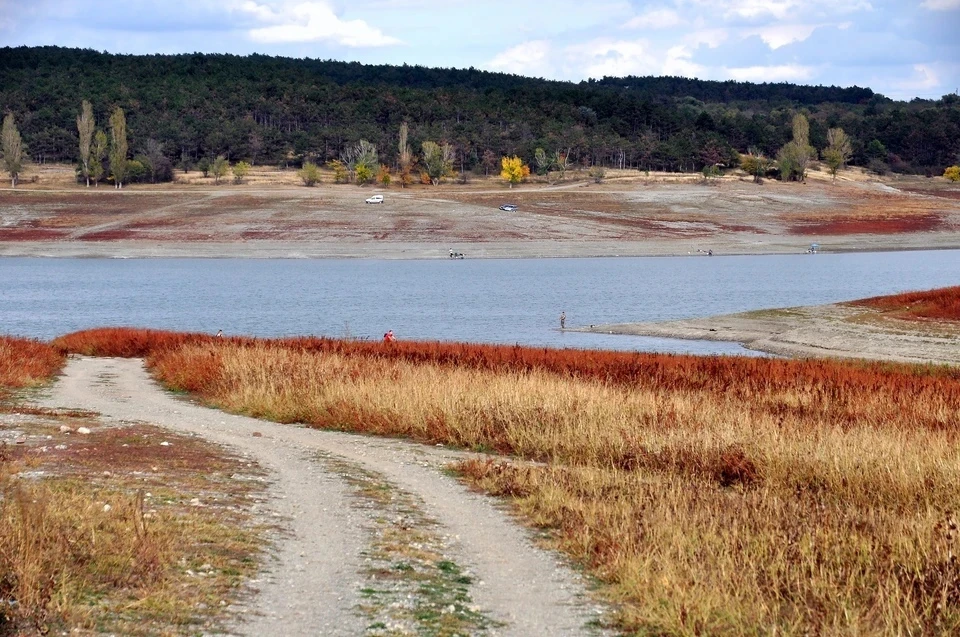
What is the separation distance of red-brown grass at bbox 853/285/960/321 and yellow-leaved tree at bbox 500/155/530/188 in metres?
85.6

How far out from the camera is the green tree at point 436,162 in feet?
432

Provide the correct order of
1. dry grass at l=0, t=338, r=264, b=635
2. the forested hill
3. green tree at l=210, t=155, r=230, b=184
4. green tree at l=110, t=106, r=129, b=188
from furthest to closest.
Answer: the forested hill
green tree at l=210, t=155, r=230, b=184
green tree at l=110, t=106, r=129, b=188
dry grass at l=0, t=338, r=264, b=635

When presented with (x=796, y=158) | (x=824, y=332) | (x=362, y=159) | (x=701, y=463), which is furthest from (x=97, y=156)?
(x=701, y=463)

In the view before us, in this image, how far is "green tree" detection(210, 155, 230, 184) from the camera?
12850 centimetres

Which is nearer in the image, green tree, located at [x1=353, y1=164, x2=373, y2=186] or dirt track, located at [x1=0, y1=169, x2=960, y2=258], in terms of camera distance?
dirt track, located at [x1=0, y1=169, x2=960, y2=258]

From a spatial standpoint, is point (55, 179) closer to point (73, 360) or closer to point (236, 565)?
point (73, 360)

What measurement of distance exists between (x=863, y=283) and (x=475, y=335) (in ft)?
104

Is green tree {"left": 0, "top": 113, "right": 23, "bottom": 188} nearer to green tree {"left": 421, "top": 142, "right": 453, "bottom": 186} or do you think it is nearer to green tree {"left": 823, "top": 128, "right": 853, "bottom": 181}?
green tree {"left": 421, "top": 142, "right": 453, "bottom": 186}

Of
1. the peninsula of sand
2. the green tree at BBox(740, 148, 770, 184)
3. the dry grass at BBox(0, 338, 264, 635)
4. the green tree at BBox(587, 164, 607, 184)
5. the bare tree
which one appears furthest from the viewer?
the green tree at BBox(740, 148, 770, 184)

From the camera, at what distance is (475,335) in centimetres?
4509

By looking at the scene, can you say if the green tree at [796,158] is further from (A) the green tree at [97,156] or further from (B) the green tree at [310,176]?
(A) the green tree at [97,156]

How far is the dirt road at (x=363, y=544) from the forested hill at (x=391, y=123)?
127 m

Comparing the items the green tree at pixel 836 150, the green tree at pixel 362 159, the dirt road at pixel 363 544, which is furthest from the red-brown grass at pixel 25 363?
the green tree at pixel 836 150

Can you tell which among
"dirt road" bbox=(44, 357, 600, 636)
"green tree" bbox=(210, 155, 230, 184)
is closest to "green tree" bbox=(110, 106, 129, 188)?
"green tree" bbox=(210, 155, 230, 184)
